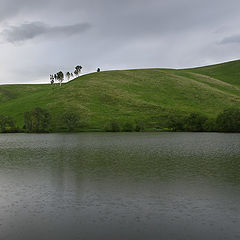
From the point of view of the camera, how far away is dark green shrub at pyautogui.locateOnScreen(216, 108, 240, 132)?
121562mm

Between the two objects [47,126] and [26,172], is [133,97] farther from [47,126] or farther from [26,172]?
[26,172]

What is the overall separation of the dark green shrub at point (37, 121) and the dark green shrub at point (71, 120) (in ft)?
27.9

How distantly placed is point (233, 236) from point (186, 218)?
3768 mm

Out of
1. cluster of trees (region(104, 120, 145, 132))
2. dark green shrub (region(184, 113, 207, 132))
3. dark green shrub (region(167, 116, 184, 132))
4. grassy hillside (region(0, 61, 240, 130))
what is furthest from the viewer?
grassy hillside (region(0, 61, 240, 130))

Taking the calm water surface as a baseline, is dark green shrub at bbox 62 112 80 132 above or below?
above

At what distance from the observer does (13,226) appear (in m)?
20.2

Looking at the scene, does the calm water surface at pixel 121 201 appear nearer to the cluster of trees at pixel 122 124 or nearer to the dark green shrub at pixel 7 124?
the cluster of trees at pixel 122 124

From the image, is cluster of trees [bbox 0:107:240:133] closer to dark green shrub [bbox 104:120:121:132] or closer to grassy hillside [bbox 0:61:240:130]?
dark green shrub [bbox 104:120:121:132]

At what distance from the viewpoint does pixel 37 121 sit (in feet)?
455

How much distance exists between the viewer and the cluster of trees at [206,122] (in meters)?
122

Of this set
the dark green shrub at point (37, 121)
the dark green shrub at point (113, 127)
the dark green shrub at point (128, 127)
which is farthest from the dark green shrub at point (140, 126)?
the dark green shrub at point (37, 121)

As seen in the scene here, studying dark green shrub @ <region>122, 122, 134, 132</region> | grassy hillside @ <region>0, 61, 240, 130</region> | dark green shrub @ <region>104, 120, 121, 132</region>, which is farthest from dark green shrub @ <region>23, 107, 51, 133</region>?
dark green shrub @ <region>122, 122, 134, 132</region>

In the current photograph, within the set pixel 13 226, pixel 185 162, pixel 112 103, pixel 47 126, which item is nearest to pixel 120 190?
pixel 13 226

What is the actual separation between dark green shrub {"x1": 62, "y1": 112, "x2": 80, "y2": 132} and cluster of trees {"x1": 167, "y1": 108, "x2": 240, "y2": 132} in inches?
1607
